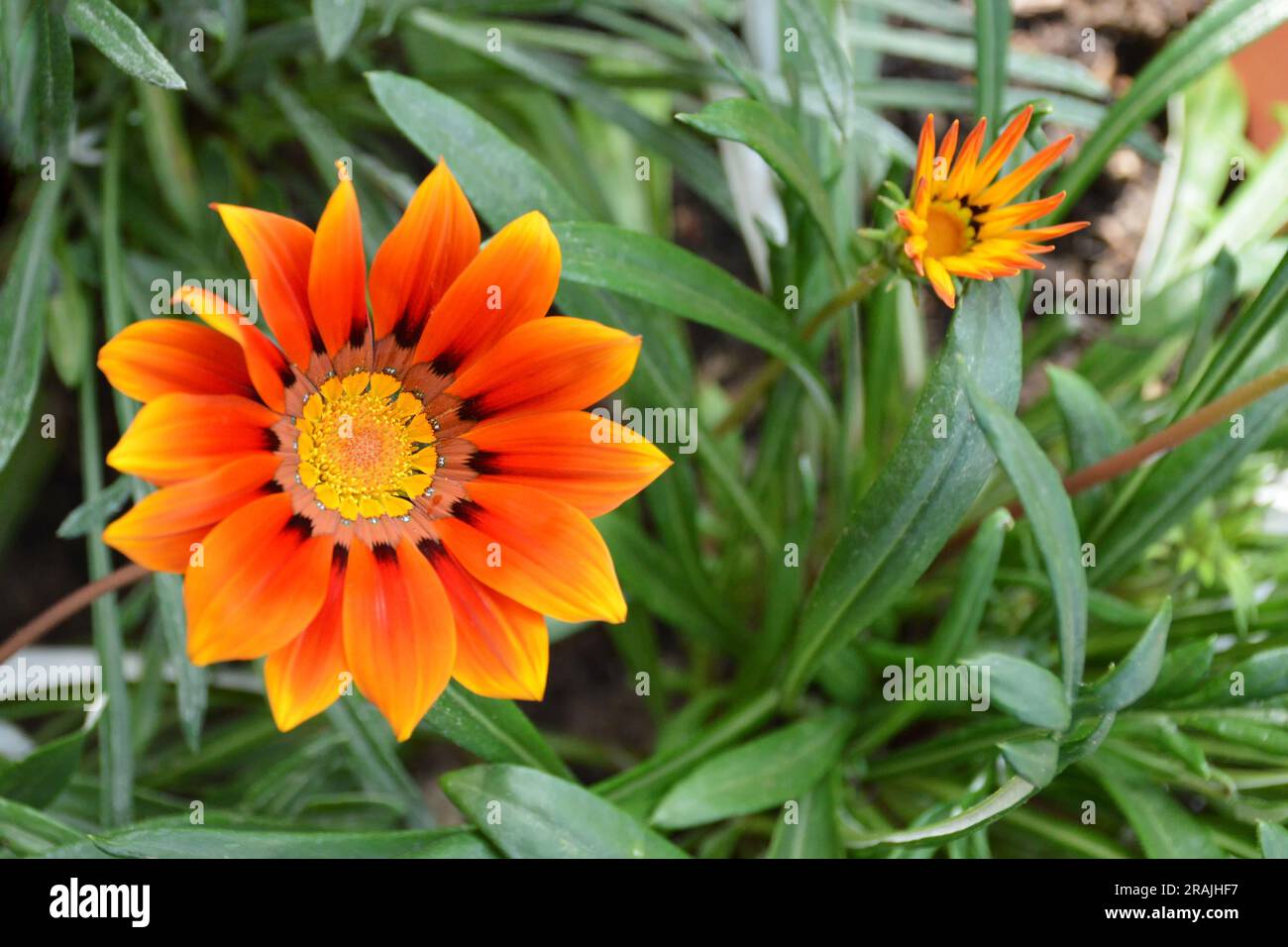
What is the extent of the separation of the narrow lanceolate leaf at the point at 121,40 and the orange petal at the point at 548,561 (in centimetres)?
39

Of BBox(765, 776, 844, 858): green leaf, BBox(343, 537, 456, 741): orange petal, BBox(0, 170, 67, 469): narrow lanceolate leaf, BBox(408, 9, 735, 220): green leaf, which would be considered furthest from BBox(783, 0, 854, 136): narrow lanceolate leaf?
BBox(0, 170, 67, 469): narrow lanceolate leaf

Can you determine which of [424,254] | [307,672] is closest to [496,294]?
[424,254]

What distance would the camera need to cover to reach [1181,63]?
3.46 ft

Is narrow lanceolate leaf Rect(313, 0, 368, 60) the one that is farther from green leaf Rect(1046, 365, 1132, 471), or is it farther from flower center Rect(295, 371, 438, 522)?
green leaf Rect(1046, 365, 1132, 471)

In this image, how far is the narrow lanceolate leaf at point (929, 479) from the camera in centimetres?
79

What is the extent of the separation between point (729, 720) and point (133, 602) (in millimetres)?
699

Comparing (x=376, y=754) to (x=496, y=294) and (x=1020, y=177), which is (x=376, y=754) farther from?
(x=1020, y=177)

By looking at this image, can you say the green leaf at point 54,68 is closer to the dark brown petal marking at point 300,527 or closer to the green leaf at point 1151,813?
the dark brown petal marking at point 300,527

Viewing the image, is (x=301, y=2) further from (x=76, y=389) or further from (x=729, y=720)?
(x=729, y=720)

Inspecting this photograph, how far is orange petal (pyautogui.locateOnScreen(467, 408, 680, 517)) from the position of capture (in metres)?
0.77

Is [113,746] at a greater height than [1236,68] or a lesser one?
lesser

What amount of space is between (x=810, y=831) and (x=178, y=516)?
644 millimetres
